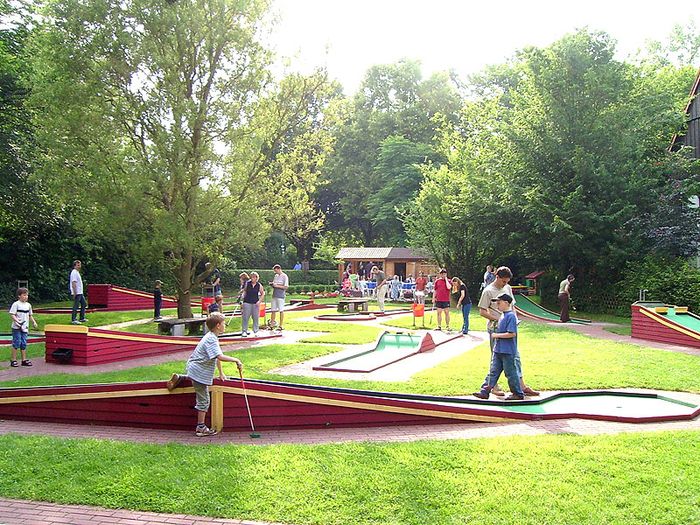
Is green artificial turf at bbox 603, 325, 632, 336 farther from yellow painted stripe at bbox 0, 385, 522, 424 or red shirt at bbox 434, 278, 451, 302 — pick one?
yellow painted stripe at bbox 0, 385, 522, 424

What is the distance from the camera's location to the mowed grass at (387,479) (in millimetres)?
4410

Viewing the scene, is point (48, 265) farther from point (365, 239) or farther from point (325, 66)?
point (365, 239)

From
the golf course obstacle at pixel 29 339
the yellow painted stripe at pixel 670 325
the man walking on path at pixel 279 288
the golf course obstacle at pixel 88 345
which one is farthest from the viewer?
the man walking on path at pixel 279 288

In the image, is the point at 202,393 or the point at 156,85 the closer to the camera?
the point at 202,393

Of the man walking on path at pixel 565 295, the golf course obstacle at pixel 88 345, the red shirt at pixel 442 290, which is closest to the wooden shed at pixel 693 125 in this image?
the man walking on path at pixel 565 295

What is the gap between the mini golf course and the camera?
21719 mm

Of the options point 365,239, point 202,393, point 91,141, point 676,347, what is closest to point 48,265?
point 91,141

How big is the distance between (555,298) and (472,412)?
72.6 ft

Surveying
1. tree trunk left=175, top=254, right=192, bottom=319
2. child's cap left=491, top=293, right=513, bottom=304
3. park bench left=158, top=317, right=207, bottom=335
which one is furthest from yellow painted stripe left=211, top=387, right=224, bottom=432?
tree trunk left=175, top=254, right=192, bottom=319

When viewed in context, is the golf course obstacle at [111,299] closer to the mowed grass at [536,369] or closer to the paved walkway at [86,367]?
the paved walkway at [86,367]

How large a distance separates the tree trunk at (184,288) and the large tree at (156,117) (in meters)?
0.05

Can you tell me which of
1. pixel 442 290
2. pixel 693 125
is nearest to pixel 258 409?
pixel 442 290

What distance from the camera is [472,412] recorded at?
7.21 m

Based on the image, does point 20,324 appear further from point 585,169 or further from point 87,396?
point 585,169
